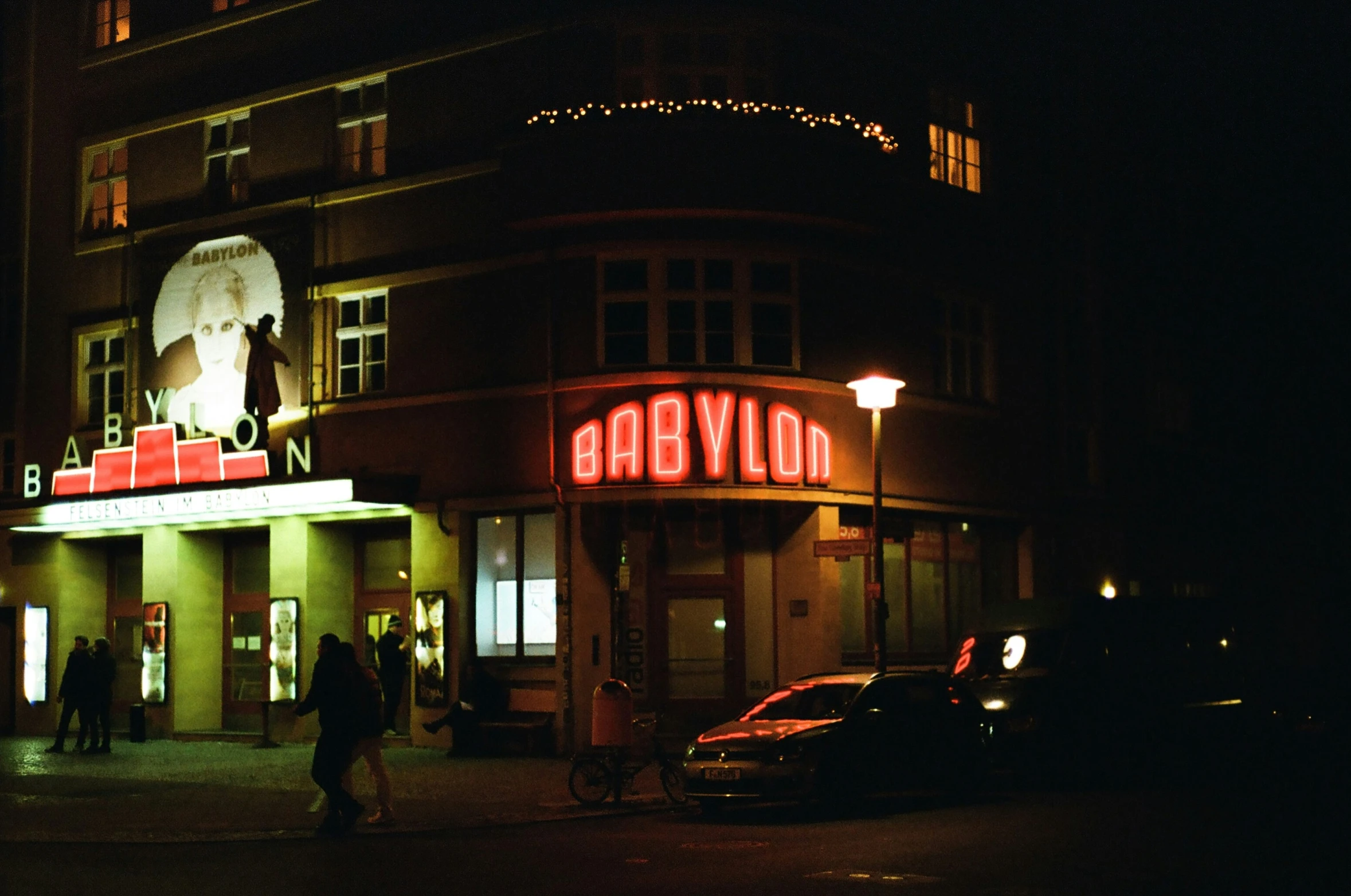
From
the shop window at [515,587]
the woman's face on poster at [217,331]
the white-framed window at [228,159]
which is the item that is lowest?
the shop window at [515,587]

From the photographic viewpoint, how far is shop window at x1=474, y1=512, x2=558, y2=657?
1006 inches

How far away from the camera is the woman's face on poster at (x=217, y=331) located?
95.0ft

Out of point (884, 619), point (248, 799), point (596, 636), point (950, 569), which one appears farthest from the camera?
point (950, 569)

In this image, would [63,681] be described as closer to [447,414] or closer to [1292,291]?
[447,414]

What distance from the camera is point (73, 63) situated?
1270 inches

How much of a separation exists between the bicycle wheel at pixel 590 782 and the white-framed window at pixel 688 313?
27.1ft

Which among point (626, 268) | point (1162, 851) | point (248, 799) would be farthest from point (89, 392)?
point (1162, 851)

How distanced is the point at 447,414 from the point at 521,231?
3.21 metres

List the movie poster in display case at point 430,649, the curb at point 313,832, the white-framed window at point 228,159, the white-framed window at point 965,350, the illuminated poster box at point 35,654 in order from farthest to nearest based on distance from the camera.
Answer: the illuminated poster box at point 35,654 → the white-framed window at point 228,159 → the white-framed window at point 965,350 → the movie poster in display case at point 430,649 → the curb at point 313,832

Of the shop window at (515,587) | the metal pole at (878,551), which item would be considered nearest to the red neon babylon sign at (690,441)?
the shop window at (515,587)

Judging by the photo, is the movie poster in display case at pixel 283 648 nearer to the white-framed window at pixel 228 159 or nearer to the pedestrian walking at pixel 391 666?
the pedestrian walking at pixel 391 666

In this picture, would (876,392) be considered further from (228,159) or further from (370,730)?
(228,159)

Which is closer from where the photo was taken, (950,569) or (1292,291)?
(950,569)

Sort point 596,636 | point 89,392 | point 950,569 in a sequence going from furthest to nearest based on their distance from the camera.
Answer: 1. point 89,392
2. point 950,569
3. point 596,636
